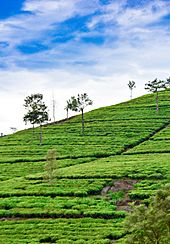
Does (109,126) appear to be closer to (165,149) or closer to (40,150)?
(40,150)

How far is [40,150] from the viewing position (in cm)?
9500

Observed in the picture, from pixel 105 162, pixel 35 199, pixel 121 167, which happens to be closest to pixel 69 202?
pixel 35 199

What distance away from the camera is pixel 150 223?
1170 inches

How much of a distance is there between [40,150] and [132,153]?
20443 mm

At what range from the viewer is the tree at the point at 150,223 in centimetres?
2970

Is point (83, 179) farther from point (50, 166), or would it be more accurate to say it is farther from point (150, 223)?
point (150, 223)

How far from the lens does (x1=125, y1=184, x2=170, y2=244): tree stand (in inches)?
1169

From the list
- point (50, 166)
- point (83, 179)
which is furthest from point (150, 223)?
point (50, 166)

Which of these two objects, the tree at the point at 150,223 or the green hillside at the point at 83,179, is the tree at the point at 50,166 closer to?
the green hillside at the point at 83,179

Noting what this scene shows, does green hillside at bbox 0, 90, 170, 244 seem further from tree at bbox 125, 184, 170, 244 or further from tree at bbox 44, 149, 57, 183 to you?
tree at bbox 125, 184, 170, 244

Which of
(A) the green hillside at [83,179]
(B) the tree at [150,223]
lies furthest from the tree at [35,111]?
(B) the tree at [150,223]

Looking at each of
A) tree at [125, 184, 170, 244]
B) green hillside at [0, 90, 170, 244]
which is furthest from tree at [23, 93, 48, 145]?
tree at [125, 184, 170, 244]

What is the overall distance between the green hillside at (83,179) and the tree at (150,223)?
318 inches

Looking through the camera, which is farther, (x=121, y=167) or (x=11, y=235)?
(x=121, y=167)
